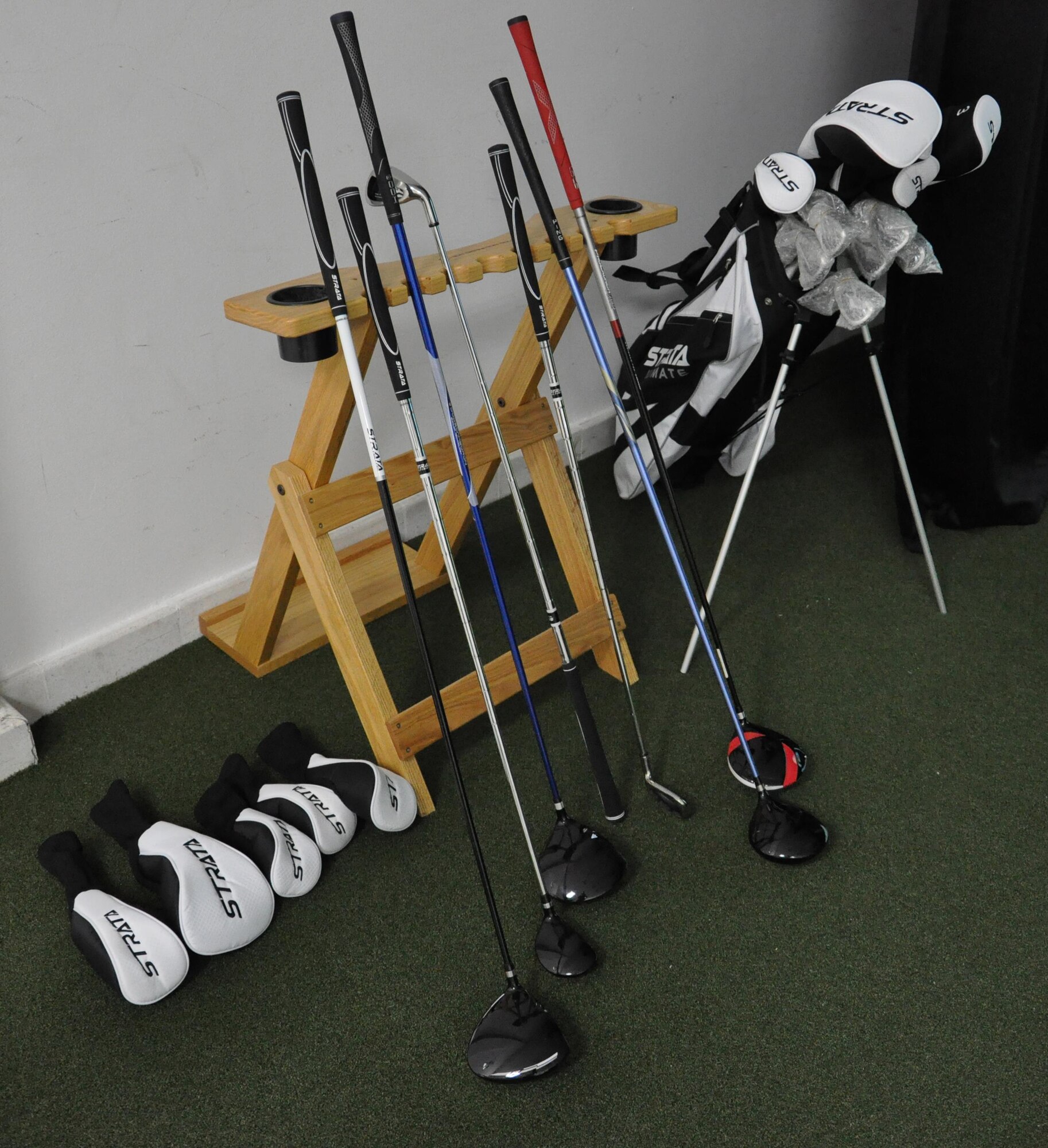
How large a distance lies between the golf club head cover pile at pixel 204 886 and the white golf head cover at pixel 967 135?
5.86ft

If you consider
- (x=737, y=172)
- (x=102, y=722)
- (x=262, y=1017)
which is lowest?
(x=262, y=1017)

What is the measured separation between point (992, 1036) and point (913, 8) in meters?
3.12

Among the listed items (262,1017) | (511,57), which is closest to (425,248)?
(511,57)

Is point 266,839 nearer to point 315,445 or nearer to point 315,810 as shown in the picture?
point 315,810

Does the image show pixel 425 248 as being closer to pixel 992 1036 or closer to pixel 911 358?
pixel 911 358

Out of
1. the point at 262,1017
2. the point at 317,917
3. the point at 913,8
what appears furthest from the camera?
the point at 913,8

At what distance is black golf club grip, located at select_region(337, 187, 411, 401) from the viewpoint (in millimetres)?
1492

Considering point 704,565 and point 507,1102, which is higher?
point 704,565

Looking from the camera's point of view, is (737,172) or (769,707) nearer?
(769,707)

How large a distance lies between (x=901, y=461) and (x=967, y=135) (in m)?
0.63

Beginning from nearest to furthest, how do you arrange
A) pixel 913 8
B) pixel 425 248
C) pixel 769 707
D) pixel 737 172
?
pixel 769 707
pixel 425 248
pixel 737 172
pixel 913 8

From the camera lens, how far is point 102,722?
2119mm

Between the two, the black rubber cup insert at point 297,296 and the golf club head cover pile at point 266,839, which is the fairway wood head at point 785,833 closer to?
the golf club head cover pile at point 266,839

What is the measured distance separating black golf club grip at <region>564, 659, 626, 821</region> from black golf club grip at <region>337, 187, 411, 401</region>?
518mm
